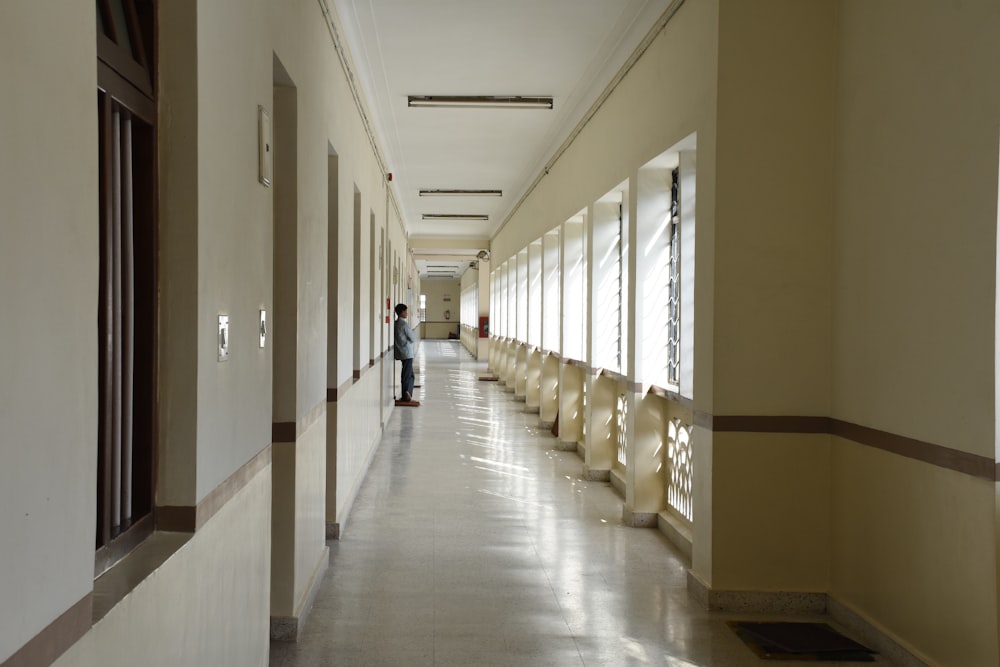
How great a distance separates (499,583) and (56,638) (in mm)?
3725

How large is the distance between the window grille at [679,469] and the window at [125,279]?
4.13 meters

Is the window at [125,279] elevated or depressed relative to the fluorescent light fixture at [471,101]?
depressed

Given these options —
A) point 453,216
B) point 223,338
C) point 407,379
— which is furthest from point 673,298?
point 453,216

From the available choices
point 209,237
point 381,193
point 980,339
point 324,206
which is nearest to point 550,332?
point 381,193

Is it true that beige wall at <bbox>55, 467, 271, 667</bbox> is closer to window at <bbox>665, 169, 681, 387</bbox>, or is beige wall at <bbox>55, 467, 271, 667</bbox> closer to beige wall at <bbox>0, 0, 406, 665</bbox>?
beige wall at <bbox>0, 0, 406, 665</bbox>

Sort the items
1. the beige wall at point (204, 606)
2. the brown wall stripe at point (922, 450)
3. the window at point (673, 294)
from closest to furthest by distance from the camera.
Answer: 1. the beige wall at point (204, 606)
2. the brown wall stripe at point (922, 450)
3. the window at point (673, 294)

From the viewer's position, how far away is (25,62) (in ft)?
4.36

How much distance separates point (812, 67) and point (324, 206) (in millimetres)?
2816

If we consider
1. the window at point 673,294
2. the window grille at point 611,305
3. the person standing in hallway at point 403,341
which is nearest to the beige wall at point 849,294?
the window at point 673,294

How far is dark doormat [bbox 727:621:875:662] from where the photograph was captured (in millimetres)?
3941

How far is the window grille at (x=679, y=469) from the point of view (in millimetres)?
5883

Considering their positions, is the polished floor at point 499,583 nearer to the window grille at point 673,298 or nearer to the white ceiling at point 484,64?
the window grille at point 673,298

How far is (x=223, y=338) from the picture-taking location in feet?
8.56

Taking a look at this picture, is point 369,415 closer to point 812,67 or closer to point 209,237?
point 812,67
